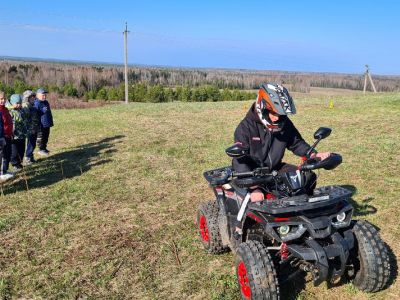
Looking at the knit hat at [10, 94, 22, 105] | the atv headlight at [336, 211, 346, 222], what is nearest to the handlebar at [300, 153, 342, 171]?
the atv headlight at [336, 211, 346, 222]

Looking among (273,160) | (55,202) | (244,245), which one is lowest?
(55,202)

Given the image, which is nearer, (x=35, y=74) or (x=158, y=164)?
(x=158, y=164)

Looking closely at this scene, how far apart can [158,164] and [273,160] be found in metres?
6.65

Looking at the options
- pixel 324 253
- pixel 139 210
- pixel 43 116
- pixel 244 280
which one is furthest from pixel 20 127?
pixel 324 253

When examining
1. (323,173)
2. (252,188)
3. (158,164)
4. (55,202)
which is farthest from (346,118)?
(252,188)

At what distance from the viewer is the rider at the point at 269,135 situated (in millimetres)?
4559

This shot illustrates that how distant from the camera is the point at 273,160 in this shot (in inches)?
200

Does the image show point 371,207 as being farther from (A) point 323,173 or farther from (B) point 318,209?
(B) point 318,209

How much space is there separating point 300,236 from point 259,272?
0.54 meters

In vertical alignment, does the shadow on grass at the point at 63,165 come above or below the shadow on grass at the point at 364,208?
below

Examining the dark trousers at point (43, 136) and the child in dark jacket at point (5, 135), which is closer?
the child in dark jacket at point (5, 135)

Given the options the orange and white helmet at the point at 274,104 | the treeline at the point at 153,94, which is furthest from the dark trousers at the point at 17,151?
the treeline at the point at 153,94

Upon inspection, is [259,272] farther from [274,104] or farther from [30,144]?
[30,144]

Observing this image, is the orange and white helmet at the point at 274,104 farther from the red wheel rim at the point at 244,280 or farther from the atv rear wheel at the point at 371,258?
the red wheel rim at the point at 244,280
